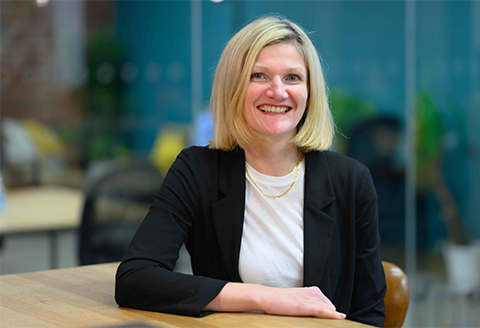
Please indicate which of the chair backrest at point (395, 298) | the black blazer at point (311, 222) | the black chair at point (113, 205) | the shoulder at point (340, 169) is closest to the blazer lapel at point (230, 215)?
the black blazer at point (311, 222)

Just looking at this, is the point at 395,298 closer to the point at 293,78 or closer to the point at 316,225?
the point at 316,225

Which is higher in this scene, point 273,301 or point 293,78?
point 293,78

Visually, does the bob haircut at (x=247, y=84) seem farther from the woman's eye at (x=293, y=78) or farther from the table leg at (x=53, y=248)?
the table leg at (x=53, y=248)

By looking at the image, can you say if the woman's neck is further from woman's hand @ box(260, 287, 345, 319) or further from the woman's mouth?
woman's hand @ box(260, 287, 345, 319)

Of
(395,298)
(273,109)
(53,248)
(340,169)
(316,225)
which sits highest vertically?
(273,109)

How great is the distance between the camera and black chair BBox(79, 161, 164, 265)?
3.10 metres

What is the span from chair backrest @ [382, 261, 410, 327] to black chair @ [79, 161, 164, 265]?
67.6 inches

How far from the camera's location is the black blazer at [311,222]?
62.2 inches

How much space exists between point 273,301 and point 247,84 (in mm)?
595

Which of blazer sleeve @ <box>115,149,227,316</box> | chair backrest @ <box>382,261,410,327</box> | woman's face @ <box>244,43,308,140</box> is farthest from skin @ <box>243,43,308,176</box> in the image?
chair backrest @ <box>382,261,410,327</box>

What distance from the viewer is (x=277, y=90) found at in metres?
1.61

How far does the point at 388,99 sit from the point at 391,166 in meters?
0.43

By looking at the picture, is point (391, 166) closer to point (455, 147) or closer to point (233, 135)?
point (455, 147)

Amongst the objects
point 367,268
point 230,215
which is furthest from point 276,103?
point 367,268
